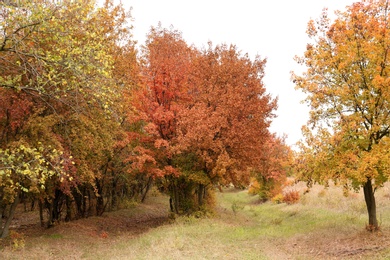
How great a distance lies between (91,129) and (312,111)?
10.7m

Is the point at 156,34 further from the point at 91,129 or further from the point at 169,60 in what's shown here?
the point at 91,129

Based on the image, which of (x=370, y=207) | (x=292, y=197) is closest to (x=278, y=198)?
(x=292, y=197)

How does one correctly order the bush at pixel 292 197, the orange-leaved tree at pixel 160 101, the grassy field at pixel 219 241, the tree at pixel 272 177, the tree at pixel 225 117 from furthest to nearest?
the tree at pixel 272 177, the bush at pixel 292 197, the orange-leaved tree at pixel 160 101, the tree at pixel 225 117, the grassy field at pixel 219 241

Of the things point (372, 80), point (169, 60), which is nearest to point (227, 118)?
point (169, 60)

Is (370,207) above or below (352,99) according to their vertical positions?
below

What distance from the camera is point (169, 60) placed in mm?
22812

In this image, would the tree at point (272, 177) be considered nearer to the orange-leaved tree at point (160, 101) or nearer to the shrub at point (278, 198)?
the shrub at point (278, 198)

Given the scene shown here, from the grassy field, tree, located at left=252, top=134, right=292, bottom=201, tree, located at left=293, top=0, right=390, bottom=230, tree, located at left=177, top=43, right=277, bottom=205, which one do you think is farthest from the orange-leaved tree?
tree, located at left=252, top=134, right=292, bottom=201

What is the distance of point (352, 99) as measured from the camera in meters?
14.6

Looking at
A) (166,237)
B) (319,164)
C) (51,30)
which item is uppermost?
(51,30)

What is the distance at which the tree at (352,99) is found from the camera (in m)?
13.6

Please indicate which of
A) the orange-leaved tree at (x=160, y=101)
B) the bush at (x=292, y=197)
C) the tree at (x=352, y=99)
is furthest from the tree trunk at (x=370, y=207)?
the bush at (x=292, y=197)

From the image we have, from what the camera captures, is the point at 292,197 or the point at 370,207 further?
the point at 292,197

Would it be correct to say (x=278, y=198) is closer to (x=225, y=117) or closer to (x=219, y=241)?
(x=225, y=117)
